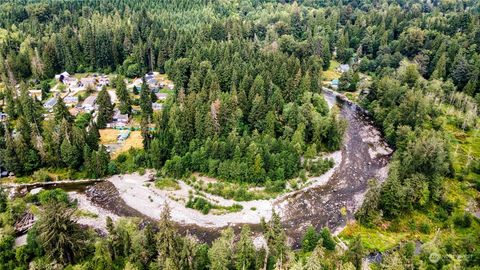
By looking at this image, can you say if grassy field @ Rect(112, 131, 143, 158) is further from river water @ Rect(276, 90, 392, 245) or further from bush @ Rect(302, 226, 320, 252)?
bush @ Rect(302, 226, 320, 252)

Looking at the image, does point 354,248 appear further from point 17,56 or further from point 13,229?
point 17,56

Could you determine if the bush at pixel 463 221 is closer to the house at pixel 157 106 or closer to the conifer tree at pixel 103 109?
the house at pixel 157 106

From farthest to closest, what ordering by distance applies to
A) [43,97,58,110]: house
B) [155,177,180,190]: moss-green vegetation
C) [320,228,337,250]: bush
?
[43,97,58,110]: house, [155,177,180,190]: moss-green vegetation, [320,228,337,250]: bush

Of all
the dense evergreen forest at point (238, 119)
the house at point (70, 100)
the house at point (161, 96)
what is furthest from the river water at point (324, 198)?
the house at point (70, 100)

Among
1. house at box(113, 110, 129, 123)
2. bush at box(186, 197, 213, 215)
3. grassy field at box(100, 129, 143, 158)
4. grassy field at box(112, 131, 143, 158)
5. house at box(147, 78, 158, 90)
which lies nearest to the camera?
bush at box(186, 197, 213, 215)

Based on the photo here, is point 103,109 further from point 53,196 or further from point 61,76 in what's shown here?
point 61,76

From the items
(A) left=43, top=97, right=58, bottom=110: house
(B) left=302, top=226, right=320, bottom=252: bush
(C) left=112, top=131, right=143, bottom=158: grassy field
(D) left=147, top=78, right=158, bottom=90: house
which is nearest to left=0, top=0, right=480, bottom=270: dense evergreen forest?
(B) left=302, top=226, right=320, bottom=252: bush

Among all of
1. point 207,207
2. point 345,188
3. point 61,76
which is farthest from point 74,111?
point 345,188
